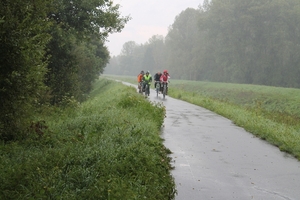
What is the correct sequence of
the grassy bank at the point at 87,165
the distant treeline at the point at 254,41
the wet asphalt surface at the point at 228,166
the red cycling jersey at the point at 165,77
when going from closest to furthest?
1. the grassy bank at the point at 87,165
2. the wet asphalt surface at the point at 228,166
3. the red cycling jersey at the point at 165,77
4. the distant treeline at the point at 254,41

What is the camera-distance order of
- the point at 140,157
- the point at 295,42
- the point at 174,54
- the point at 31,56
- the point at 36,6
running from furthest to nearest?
the point at 174,54, the point at 295,42, the point at 36,6, the point at 31,56, the point at 140,157

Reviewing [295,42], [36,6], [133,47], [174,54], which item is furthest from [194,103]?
[133,47]

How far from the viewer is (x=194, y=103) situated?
2536cm

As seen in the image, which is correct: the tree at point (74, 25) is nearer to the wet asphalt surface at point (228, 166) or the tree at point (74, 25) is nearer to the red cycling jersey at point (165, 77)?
the wet asphalt surface at point (228, 166)

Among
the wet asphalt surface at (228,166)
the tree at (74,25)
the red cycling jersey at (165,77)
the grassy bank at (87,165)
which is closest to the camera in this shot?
the grassy bank at (87,165)

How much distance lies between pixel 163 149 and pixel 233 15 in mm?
58759

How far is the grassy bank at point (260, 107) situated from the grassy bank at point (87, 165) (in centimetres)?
399

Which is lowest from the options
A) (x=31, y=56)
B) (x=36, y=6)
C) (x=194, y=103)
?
(x=194, y=103)

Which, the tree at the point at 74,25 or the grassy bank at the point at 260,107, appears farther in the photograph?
the tree at the point at 74,25

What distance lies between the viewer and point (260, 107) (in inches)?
987

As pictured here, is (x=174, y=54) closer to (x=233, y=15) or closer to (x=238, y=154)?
(x=233, y=15)

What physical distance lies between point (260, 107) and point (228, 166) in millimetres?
17594

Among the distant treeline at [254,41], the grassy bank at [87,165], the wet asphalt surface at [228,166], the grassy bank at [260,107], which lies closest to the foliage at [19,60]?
the grassy bank at [87,165]

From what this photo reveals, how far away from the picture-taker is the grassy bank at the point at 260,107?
11776 millimetres
